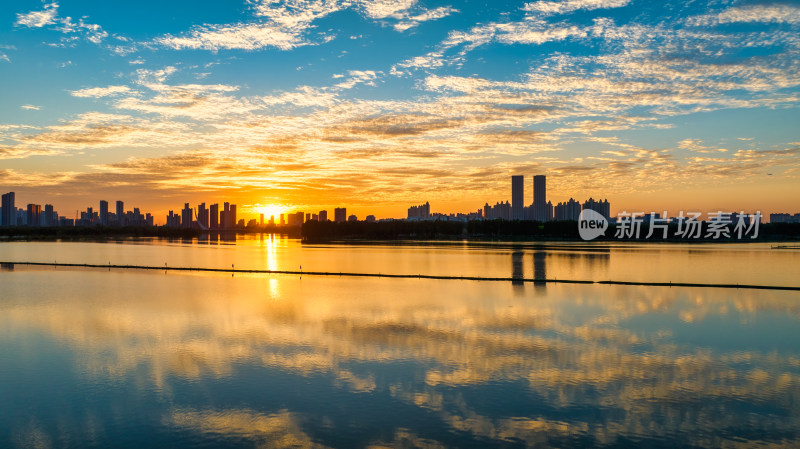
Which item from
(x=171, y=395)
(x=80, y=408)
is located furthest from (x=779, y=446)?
(x=80, y=408)

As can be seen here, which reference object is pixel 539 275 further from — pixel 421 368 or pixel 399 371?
pixel 399 371

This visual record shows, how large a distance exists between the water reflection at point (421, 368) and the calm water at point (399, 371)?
0.09 metres

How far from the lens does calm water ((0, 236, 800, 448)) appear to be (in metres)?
14.3

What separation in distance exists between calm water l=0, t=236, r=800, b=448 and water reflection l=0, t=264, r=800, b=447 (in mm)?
94

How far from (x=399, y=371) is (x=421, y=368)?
0.94 metres

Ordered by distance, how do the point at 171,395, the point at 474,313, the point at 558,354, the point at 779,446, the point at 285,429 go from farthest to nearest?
the point at 474,313
the point at 558,354
the point at 171,395
the point at 285,429
the point at 779,446

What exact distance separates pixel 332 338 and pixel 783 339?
883 inches

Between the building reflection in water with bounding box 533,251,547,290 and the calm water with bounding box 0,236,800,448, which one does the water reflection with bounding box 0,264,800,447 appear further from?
the building reflection in water with bounding box 533,251,547,290

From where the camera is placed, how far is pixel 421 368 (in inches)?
800

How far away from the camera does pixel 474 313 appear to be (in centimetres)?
3309

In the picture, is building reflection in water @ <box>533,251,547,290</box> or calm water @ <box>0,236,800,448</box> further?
building reflection in water @ <box>533,251,547,290</box>

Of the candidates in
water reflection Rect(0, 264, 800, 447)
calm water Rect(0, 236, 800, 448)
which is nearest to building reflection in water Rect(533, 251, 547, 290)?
calm water Rect(0, 236, 800, 448)

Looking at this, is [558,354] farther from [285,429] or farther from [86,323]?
[86,323]

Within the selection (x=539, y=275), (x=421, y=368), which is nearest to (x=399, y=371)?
(x=421, y=368)
